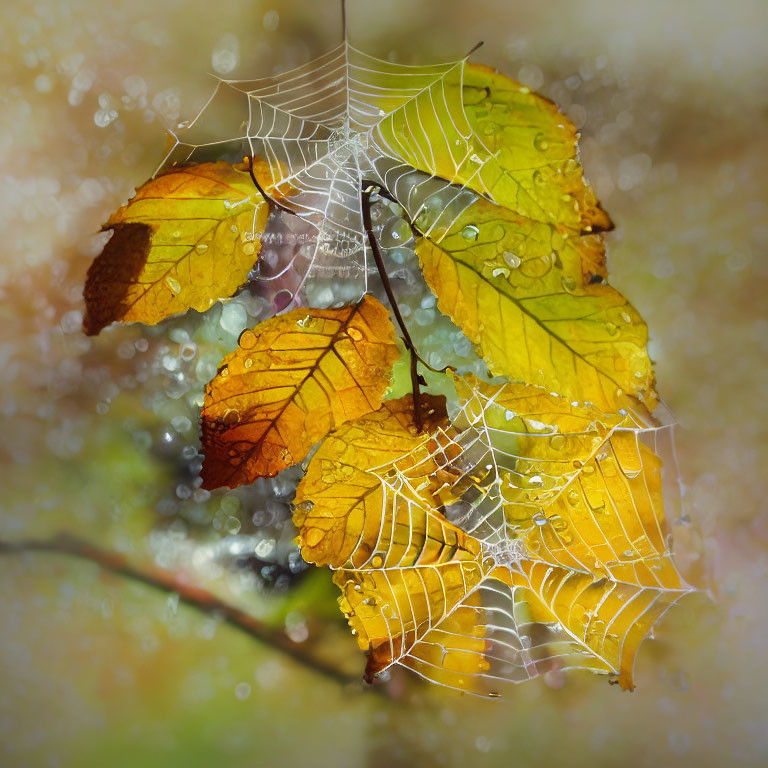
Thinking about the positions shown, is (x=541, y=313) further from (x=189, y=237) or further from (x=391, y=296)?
(x=189, y=237)

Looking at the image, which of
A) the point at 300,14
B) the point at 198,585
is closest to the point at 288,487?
the point at 198,585

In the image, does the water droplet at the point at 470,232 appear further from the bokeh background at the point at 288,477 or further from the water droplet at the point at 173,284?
the water droplet at the point at 173,284

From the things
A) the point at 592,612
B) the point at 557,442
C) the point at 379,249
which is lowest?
the point at 592,612

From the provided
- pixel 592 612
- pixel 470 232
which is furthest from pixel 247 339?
pixel 592 612

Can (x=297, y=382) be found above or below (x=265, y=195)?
below

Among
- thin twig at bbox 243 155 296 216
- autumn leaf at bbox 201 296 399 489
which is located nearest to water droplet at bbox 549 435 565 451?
autumn leaf at bbox 201 296 399 489

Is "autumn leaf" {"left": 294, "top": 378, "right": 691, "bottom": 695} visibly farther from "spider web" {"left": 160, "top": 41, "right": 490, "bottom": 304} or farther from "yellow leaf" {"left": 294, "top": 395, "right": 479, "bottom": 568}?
"spider web" {"left": 160, "top": 41, "right": 490, "bottom": 304}

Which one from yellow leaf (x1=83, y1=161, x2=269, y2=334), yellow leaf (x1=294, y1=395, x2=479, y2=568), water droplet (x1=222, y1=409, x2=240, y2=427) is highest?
yellow leaf (x1=83, y1=161, x2=269, y2=334)
